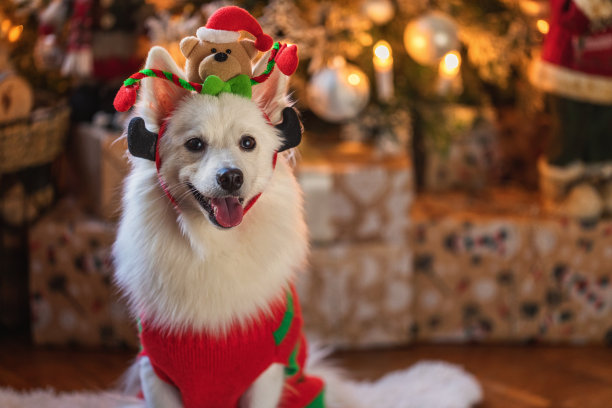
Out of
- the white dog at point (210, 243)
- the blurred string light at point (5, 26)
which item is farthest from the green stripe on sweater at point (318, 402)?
the blurred string light at point (5, 26)

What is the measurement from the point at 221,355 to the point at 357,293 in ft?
2.76

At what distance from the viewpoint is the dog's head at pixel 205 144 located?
3.03 feet

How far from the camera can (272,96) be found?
39.9 inches

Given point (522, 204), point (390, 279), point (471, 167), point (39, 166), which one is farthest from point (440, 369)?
point (39, 166)

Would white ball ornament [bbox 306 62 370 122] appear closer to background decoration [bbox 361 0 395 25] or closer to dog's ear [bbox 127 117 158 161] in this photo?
background decoration [bbox 361 0 395 25]

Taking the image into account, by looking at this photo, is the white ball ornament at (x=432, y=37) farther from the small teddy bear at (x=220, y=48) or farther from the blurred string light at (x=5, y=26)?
the blurred string light at (x=5, y=26)

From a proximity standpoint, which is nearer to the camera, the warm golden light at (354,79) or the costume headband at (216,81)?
the costume headband at (216,81)

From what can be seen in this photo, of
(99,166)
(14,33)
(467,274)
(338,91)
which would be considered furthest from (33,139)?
(467,274)

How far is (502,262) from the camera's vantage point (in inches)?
72.1

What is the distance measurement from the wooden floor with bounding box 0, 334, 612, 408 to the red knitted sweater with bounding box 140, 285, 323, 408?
0.65 m

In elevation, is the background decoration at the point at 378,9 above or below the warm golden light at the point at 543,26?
above

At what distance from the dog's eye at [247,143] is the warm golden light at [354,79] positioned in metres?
0.82

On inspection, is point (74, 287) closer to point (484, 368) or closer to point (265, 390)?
point (265, 390)

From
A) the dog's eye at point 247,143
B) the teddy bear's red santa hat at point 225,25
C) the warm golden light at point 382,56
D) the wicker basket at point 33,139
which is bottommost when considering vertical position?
the wicker basket at point 33,139
